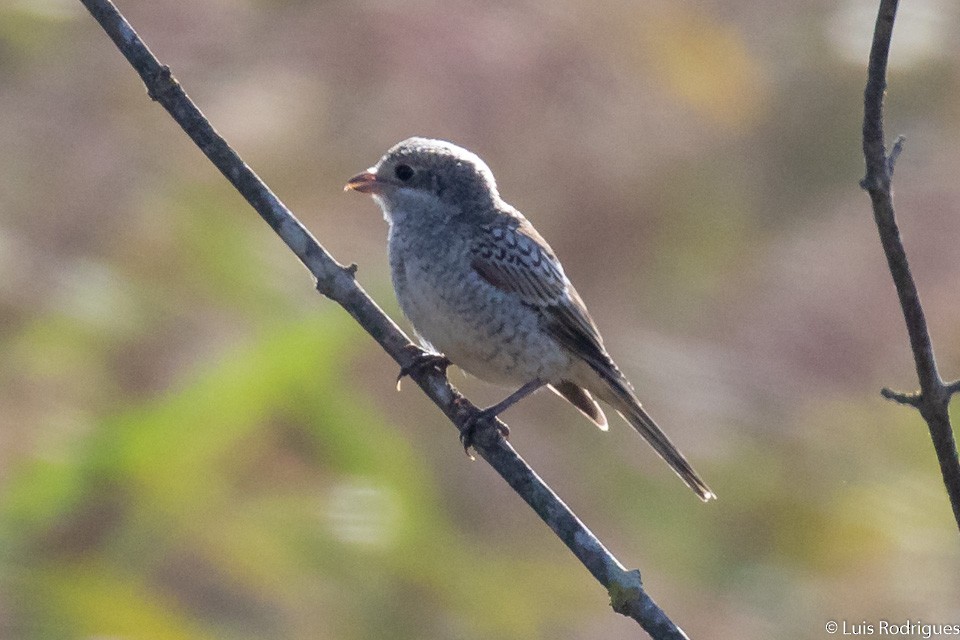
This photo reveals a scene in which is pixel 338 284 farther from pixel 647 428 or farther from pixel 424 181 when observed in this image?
pixel 647 428

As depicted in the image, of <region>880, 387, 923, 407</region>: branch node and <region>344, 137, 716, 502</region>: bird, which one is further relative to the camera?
<region>344, 137, 716, 502</region>: bird

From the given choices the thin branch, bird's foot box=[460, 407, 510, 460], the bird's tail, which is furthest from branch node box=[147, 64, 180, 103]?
the bird's tail

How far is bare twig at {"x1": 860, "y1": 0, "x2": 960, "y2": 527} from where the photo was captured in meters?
3.27

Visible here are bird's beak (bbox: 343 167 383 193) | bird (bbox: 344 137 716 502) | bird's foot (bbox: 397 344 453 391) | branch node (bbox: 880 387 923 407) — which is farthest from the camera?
bird's beak (bbox: 343 167 383 193)

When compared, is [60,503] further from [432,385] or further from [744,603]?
[744,603]

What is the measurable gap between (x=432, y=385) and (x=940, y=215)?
20.3ft

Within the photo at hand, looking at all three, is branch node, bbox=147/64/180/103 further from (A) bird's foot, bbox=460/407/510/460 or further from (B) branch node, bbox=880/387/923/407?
(B) branch node, bbox=880/387/923/407

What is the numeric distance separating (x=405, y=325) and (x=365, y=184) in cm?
249

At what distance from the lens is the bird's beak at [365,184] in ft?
19.5

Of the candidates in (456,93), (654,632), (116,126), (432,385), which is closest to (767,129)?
(456,93)

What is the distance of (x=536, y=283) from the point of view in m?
5.93

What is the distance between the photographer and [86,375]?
669 centimetres

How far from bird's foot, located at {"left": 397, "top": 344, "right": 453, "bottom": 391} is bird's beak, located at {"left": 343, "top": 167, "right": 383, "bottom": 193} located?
837 millimetres

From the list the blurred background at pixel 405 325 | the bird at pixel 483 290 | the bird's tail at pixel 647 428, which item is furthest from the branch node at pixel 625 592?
the blurred background at pixel 405 325
